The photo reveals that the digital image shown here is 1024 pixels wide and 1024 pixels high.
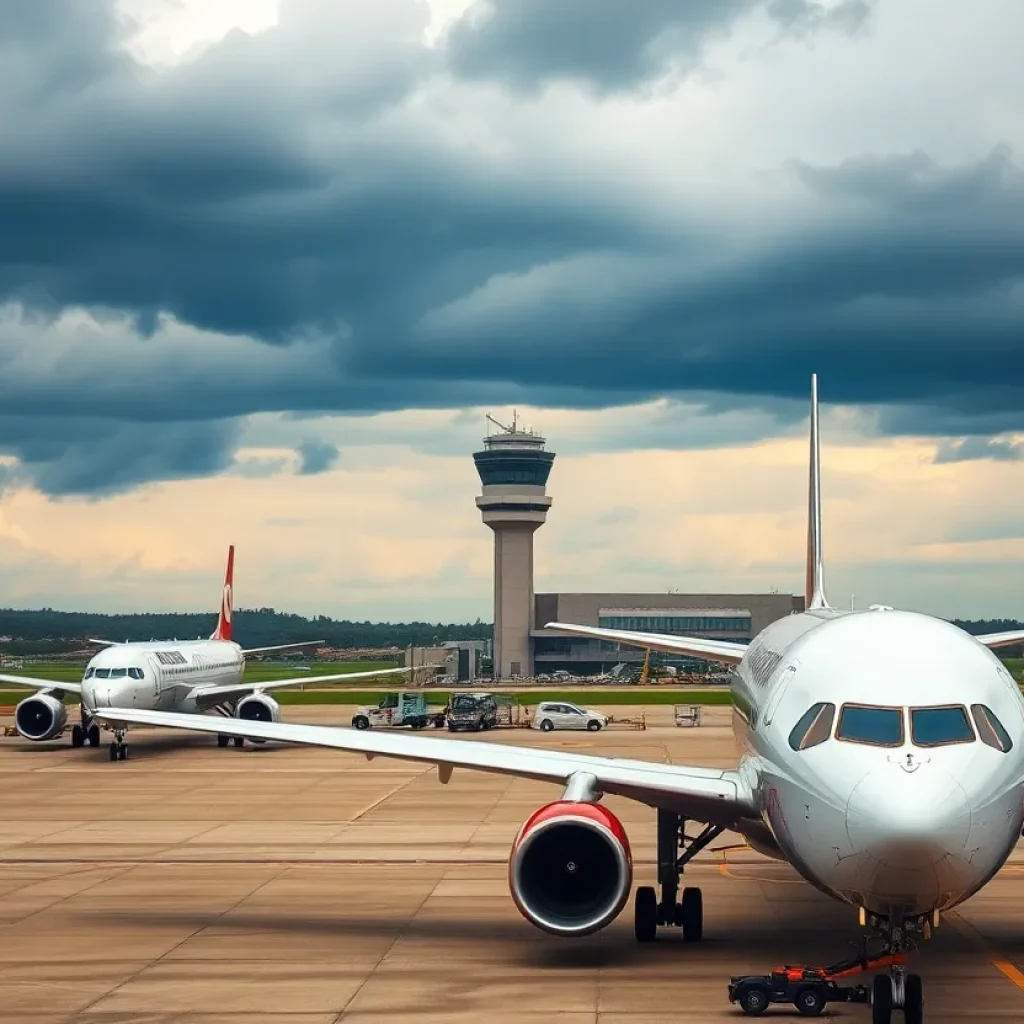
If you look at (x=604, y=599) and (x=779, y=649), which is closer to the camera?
(x=779, y=649)

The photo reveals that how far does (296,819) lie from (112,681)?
17.7 meters

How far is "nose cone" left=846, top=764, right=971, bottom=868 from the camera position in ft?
42.9

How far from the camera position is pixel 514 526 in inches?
7032

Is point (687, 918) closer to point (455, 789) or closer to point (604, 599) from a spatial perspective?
point (455, 789)

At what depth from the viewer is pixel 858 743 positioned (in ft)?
46.0

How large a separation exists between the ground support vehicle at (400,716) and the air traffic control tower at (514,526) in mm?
104967

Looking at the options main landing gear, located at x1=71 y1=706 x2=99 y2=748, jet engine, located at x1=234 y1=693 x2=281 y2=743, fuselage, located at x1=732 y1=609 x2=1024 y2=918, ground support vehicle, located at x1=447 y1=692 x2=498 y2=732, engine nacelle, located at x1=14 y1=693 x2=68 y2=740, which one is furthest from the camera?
ground support vehicle, located at x1=447 y1=692 x2=498 y2=732

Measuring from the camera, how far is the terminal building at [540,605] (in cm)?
17625

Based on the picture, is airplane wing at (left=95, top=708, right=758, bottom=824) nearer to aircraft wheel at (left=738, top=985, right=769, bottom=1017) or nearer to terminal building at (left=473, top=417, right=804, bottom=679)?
aircraft wheel at (left=738, top=985, right=769, bottom=1017)

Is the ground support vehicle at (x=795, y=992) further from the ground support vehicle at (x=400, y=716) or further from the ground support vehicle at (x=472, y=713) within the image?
the ground support vehicle at (x=400, y=716)

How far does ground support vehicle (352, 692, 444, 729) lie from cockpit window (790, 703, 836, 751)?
171 ft

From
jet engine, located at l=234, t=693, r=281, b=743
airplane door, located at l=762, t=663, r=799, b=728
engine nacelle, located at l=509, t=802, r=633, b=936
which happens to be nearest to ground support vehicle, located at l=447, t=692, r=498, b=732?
jet engine, located at l=234, t=693, r=281, b=743

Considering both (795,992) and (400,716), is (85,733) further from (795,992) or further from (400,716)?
(795,992)

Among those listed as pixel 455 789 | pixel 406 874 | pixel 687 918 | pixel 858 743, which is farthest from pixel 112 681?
pixel 858 743
